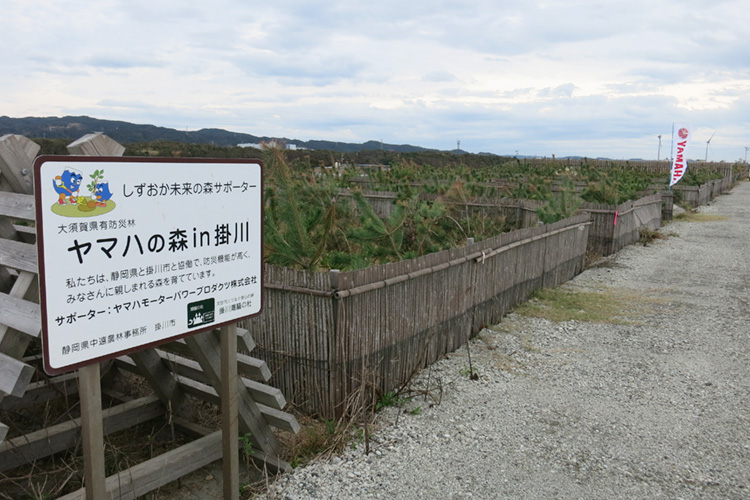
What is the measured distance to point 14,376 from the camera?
228 cm

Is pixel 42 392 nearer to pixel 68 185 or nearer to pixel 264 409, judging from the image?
pixel 264 409

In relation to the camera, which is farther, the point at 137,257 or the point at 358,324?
the point at 358,324

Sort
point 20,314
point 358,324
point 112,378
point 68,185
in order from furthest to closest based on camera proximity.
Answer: point 112,378 < point 358,324 < point 20,314 < point 68,185

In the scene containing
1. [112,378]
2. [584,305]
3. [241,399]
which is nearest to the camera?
[241,399]

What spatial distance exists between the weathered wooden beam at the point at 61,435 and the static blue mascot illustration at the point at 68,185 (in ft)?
6.83

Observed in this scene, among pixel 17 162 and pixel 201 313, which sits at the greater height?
pixel 17 162

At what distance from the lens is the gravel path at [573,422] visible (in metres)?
3.46

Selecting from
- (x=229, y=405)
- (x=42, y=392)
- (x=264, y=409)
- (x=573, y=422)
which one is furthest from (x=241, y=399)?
(x=573, y=422)

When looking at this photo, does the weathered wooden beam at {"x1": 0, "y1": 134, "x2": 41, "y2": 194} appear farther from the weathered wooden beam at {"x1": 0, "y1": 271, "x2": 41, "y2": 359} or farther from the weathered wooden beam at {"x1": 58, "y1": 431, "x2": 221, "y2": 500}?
the weathered wooden beam at {"x1": 58, "y1": 431, "x2": 221, "y2": 500}

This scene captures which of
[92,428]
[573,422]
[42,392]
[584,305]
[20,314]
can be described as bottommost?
[573,422]

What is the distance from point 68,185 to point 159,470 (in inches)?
71.0

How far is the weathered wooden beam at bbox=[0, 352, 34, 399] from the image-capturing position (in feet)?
7.44

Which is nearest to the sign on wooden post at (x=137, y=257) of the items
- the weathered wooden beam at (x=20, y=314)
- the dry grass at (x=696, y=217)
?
the weathered wooden beam at (x=20, y=314)

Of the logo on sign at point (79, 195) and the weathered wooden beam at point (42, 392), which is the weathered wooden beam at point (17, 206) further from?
the weathered wooden beam at point (42, 392)
